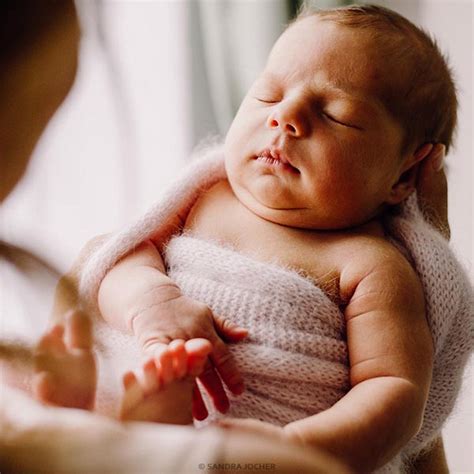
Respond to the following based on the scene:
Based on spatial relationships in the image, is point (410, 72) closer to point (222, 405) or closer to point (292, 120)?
point (292, 120)

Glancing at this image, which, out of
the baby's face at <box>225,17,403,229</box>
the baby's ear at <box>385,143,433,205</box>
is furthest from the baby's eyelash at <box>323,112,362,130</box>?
the baby's ear at <box>385,143,433,205</box>

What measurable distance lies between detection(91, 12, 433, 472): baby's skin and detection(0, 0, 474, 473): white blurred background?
86mm

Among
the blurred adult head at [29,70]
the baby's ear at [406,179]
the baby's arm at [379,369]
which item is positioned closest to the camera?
the blurred adult head at [29,70]

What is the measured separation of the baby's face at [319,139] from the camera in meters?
0.71

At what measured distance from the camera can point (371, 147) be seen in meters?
0.74

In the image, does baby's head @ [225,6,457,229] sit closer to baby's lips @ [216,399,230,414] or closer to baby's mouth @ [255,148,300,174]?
baby's mouth @ [255,148,300,174]

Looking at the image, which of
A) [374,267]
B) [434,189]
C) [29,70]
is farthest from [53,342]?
[434,189]

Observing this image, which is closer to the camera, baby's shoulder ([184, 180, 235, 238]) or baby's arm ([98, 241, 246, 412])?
baby's arm ([98, 241, 246, 412])

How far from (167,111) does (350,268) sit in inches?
20.1

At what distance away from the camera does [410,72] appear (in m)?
0.77

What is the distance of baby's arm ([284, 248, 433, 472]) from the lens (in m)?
0.53

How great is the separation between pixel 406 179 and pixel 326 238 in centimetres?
16

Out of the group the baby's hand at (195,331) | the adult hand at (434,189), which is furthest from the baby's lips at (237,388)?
the adult hand at (434,189)

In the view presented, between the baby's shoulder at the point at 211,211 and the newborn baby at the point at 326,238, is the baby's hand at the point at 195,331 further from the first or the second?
the baby's shoulder at the point at 211,211
